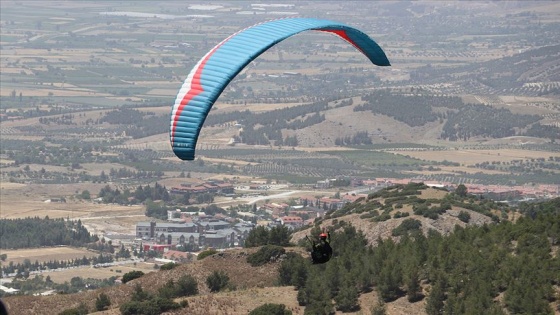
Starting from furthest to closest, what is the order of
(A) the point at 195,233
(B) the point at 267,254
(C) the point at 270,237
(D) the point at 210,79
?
(A) the point at 195,233 → (C) the point at 270,237 → (B) the point at 267,254 → (D) the point at 210,79

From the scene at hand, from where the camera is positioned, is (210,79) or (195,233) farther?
(195,233)

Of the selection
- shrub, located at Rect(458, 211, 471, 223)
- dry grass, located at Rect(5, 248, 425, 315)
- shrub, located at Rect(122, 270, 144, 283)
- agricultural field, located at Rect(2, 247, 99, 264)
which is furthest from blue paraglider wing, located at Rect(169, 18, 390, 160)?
agricultural field, located at Rect(2, 247, 99, 264)

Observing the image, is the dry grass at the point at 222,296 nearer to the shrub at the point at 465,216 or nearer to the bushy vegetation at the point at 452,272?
the bushy vegetation at the point at 452,272

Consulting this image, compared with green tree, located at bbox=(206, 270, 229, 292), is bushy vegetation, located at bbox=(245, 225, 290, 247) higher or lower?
higher

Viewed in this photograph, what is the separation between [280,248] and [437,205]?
15.4 meters

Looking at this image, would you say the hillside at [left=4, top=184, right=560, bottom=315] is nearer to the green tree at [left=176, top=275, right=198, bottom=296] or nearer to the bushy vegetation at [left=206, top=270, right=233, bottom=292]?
the bushy vegetation at [left=206, top=270, right=233, bottom=292]

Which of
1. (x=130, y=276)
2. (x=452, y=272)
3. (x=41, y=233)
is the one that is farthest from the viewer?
(x=41, y=233)

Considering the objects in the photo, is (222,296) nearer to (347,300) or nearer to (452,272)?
(347,300)

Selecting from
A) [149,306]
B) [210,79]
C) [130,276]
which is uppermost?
[210,79]

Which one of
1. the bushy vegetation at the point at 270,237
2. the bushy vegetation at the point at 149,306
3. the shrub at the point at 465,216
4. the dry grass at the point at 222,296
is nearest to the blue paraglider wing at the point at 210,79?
the dry grass at the point at 222,296

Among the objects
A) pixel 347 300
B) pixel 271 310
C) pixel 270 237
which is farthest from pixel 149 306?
pixel 270 237

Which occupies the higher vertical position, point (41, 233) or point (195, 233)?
point (41, 233)

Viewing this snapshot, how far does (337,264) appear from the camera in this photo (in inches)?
2483

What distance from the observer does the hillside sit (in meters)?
58.8
